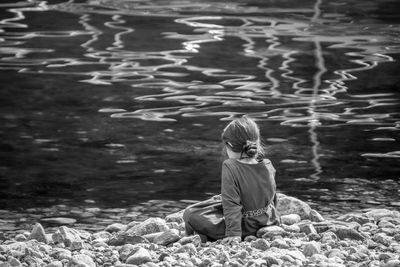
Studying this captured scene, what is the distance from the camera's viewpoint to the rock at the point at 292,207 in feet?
25.7

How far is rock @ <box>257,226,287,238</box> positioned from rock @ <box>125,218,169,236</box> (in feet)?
2.34

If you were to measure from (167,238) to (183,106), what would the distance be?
18.2ft

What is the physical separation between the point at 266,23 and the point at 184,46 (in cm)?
381

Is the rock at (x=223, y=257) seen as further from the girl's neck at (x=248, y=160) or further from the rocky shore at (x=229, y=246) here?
the girl's neck at (x=248, y=160)

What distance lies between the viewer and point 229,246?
6688mm

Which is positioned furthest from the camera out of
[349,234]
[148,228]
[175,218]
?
[175,218]

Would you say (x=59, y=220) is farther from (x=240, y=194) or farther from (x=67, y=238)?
(x=240, y=194)

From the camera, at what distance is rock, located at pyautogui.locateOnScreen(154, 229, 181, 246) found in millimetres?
6943

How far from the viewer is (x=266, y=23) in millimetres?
21188

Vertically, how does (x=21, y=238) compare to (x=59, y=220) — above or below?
above

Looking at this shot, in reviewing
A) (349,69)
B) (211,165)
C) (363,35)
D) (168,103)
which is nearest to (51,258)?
(211,165)

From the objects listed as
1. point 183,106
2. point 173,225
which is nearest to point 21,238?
point 173,225

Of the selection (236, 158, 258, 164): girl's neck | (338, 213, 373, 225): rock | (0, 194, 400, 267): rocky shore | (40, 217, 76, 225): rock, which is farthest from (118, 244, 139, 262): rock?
(338, 213, 373, 225): rock

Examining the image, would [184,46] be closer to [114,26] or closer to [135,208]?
[114,26]
